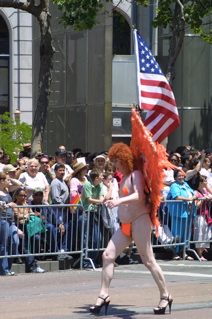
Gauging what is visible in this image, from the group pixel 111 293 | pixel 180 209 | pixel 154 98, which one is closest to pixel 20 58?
pixel 180 209

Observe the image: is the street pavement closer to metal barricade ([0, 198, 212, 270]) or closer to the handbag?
metal barricade ([0, 198, 212, 270])

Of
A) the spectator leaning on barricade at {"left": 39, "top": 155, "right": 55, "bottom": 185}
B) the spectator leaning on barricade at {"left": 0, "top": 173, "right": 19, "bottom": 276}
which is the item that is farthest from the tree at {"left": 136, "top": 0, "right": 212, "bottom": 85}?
the spectator leaning on barricade at {"left": 0, "top": 173, "right": 19, "bottom": 276}

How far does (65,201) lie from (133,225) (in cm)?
493

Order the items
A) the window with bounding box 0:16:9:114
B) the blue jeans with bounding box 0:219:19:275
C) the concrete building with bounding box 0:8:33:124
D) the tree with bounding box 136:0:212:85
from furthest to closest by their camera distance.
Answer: the window with bounding box 0:16:9:114
the concrete building with bounding box 0:8:33:124
the tree with bounding box 136:0:212:85
the blue jeans with bounding box 0:219:19:275

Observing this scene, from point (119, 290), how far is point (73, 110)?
43.9 ft

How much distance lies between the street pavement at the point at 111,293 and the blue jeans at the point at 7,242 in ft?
0.96

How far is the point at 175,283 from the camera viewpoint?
11.3 metres

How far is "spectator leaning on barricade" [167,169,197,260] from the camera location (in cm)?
1441

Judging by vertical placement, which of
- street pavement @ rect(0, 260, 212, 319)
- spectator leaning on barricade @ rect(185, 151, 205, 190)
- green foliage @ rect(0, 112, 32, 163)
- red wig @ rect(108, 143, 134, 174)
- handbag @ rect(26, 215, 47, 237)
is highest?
green foliage @ rect(0, 112, 32, 163)

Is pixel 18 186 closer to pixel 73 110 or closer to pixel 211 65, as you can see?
pixel 73 110

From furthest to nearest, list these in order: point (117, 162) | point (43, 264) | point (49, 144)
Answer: point (49, 144) → point (43, 264) → point (117, 162)

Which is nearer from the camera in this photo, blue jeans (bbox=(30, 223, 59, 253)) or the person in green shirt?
blue jeans (bbox=(30, 223, 59, 253))

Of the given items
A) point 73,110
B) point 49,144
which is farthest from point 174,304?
point 49,144

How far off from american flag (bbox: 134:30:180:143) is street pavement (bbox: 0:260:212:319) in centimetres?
233
